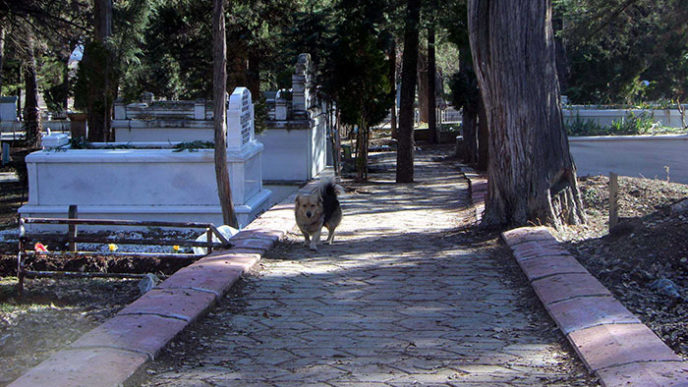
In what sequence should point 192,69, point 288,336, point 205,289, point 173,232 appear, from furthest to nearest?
1. point 192,69
2. point 173,232
3. point 205,289
4. point 288,336

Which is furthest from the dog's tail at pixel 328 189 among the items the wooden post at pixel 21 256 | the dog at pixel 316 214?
the wooden post at pixel 21 256

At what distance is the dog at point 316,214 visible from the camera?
953 cm

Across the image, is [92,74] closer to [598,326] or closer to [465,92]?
[465,92]

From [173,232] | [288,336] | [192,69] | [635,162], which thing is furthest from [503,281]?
[192,69]

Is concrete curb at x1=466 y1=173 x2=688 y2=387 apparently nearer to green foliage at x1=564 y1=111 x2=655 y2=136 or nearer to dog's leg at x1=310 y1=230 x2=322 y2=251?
dog's leg at x1=310 y1=230 x2=322 y2=251

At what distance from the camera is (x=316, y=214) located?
951 cm

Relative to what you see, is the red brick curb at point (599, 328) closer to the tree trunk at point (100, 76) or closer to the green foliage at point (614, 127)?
the green foliage at point (614, 127)

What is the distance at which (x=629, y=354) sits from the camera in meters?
4.64

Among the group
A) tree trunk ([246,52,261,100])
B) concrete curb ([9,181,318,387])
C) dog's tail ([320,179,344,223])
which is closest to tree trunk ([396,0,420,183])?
dog's tail ([320,179,344,223])

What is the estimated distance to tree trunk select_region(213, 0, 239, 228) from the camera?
39.5 ft

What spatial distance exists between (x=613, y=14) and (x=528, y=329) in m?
14.5

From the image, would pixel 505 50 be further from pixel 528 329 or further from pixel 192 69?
pixel 192 69

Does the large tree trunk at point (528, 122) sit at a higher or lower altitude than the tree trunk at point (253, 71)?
lower

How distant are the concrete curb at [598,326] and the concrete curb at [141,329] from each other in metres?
2.76
